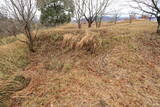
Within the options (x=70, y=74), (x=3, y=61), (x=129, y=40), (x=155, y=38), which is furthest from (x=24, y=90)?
(x=155, y=38)

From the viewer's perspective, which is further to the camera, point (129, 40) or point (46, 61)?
point (129, 40)

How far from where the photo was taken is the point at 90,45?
480 centimetres

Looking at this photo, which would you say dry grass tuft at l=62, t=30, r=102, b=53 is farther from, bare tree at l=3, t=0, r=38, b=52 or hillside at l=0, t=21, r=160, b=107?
bare tree at l=3, t=0, r=38, b=52

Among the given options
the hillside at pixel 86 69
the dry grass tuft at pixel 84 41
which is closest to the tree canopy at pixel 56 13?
the hillside at pixel 86 69

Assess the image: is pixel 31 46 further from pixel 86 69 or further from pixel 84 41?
pixel 86 69

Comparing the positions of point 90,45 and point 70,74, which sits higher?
point 90,45

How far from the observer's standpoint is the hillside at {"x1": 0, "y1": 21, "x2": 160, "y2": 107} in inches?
112

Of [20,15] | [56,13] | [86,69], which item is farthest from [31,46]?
[56,13]

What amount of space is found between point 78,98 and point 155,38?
452 cm

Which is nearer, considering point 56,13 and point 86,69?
point 86,69

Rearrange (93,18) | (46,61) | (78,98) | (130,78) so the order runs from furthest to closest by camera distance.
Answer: (93,18) → (46,61) → (130,78) → (78,98)

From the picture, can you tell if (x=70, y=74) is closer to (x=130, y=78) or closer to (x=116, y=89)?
(x=116, y=89)

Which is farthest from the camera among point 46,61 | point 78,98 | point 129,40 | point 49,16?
point 49,16

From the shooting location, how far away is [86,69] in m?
3.83
